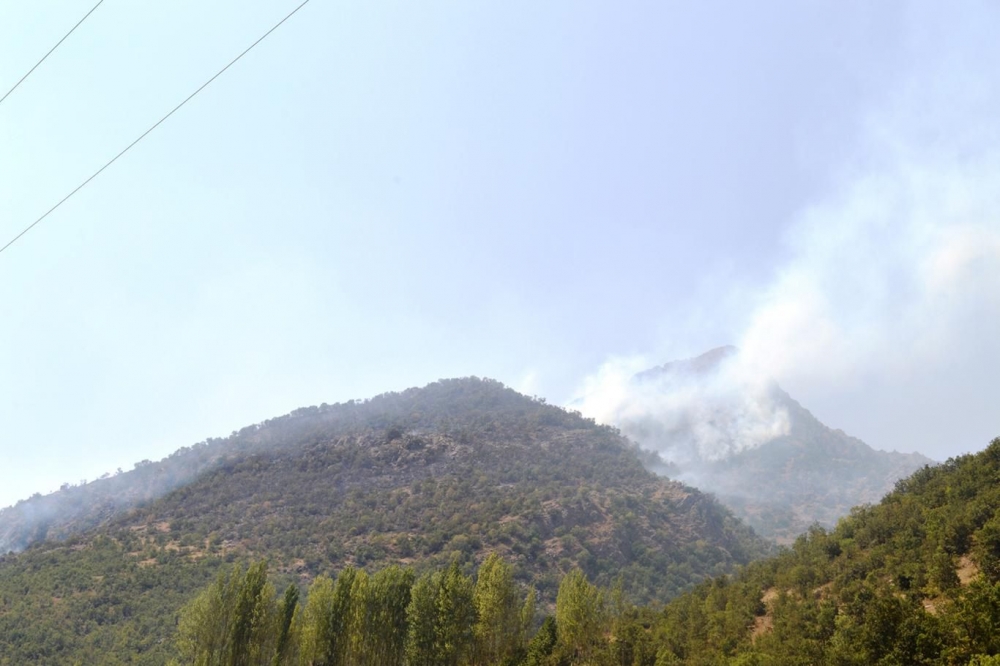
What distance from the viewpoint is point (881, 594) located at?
33.2m

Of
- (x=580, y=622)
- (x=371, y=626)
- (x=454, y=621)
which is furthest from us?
(x=580, y=622)

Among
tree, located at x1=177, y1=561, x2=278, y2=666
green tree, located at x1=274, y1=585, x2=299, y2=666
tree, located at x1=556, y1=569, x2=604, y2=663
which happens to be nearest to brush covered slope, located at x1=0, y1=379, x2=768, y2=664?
tree, located at x1=177, y1=561, x2=278, y2=666

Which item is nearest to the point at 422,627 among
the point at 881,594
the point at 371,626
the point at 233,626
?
the point at 371,626

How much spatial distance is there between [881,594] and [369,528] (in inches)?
3817

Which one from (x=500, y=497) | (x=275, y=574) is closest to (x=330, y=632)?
(x=275, y=574)

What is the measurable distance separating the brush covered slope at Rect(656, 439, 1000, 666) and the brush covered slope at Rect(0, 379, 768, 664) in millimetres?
57856

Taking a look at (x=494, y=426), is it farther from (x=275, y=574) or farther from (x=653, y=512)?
(x=275, y=574)

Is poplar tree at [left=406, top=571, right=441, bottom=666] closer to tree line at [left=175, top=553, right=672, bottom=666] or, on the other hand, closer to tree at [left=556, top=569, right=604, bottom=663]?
tree line at [left=175, top=553, right=672, bottom=666]

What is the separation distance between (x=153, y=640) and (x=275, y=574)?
2319 centimetres

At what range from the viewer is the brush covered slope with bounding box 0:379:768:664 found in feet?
251

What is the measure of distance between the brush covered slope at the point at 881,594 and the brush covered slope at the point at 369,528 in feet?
190

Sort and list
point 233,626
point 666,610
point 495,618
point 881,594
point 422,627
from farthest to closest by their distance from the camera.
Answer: point 666,610, point 495,618, point 422,627, point 233,626, point 881,594

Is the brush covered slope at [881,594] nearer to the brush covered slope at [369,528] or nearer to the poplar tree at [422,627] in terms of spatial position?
the poplar tree at [422,627]

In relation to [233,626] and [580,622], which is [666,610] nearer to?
[580,622]
